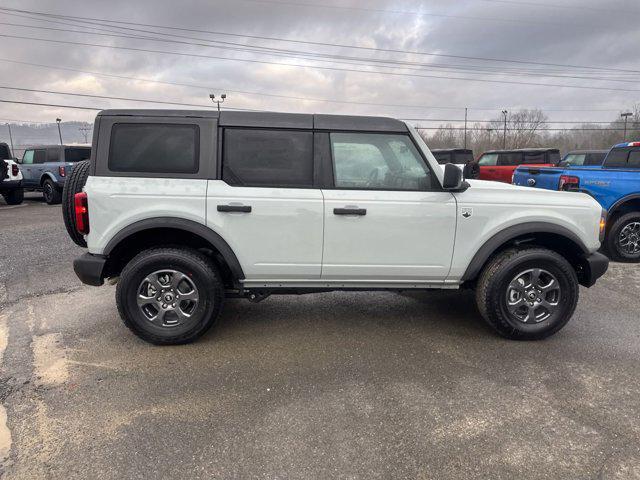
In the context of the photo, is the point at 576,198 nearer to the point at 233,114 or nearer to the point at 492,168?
the point at 233,114

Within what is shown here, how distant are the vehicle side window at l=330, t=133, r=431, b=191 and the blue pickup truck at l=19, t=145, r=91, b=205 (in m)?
14.0

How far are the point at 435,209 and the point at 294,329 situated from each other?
1.70 meters

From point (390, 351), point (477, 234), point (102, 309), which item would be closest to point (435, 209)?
point (477, 234)

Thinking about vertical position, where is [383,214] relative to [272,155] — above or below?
below

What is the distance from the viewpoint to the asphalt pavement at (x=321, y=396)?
2.46m

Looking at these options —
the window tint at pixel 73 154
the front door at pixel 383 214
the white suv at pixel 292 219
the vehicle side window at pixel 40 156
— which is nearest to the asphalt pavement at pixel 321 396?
the white suv at pixel 292 219

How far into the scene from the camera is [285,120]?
380 cm

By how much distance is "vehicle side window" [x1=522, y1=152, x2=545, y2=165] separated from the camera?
15.5 meters

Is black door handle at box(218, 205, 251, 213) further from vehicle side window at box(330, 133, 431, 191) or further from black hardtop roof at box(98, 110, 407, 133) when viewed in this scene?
vehicle side window at box(330, 133, 431, 191)

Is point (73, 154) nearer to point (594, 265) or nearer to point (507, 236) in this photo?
point (507, 236)

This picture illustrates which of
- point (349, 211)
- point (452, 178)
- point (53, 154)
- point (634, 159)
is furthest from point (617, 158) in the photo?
point (53, 154)

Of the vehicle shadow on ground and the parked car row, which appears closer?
the vehicle shadow on ground

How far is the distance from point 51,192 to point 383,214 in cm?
1525

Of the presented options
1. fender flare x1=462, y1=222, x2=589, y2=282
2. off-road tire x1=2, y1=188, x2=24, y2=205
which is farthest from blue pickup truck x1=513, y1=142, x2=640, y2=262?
off-road tire x1=2, y1=188, x2=24, y2=205
